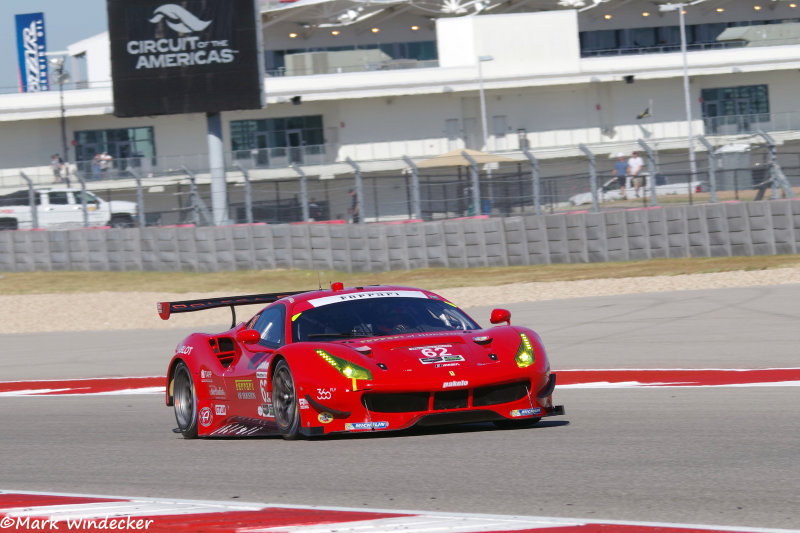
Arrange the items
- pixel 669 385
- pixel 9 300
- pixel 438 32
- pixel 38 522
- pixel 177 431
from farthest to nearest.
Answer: pixel 438 32 → pixel 9 300 → pixel 669 385 → pixel 177 431 → pixel 38 522

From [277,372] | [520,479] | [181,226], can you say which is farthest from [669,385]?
[181,226]

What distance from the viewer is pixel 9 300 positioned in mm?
24906

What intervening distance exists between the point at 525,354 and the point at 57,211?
2473 centimetres

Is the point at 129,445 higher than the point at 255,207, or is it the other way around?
the point at 255,207

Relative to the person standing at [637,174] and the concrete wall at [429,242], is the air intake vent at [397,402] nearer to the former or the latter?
the concrete wall at [429,242]

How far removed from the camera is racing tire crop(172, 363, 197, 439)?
368 inches

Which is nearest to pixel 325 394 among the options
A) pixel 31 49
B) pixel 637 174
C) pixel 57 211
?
pixel 637 174

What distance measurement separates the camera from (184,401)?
9.57m

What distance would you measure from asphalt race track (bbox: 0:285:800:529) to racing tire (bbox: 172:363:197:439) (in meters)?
0.18

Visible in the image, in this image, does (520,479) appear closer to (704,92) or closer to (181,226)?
(181,226)

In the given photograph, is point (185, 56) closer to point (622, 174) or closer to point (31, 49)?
point (622, 174)

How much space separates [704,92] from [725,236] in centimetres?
3799

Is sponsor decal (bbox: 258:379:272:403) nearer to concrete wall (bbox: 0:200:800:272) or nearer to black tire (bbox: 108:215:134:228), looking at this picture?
concrete wall (bbox: 0:200:800:272)

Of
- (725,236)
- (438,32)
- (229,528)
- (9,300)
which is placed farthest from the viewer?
(438,32)
